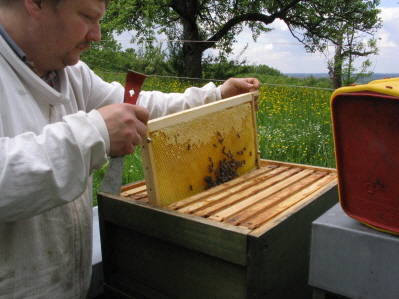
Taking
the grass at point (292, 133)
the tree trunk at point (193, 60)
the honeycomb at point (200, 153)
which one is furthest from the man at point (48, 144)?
the tree trunk at point (193, 60)

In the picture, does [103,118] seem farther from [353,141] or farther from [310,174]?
[310,174]

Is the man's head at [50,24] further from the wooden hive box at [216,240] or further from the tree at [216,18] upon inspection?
the tree at [216,18]

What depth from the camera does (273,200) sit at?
1439 millimetres

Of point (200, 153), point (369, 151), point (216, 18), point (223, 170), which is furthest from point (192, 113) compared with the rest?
point (216, 18)

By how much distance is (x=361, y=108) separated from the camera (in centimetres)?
92

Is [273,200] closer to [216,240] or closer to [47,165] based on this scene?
[216,240]

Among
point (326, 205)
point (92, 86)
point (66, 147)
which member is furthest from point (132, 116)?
point (326, 205)

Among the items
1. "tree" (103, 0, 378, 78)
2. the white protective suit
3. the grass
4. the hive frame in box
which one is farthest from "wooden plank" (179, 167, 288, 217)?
"tree" (103, 0, 378, 78)

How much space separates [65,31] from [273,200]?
35.1 inches

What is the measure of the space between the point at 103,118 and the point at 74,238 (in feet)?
1.70

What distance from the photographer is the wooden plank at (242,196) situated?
4.42 ft

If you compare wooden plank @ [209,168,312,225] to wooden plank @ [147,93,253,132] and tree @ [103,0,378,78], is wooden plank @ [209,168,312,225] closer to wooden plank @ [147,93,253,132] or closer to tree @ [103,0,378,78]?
wooden plank @ [147,93,253,132]

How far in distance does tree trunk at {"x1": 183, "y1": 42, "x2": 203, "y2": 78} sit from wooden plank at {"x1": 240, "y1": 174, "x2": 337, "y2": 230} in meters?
10.3

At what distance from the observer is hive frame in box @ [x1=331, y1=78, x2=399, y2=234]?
0.88 meters
